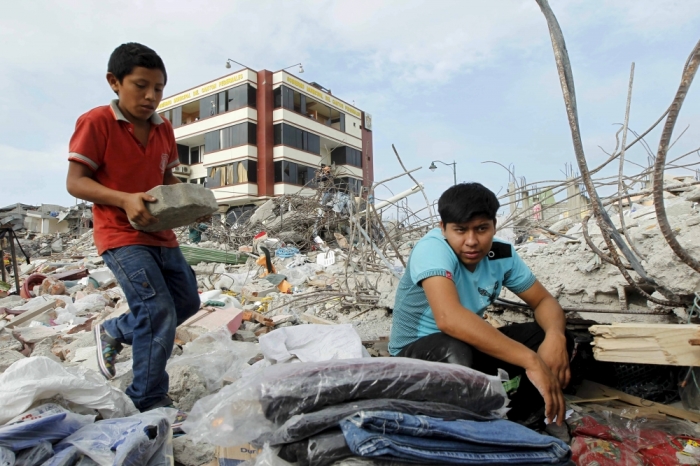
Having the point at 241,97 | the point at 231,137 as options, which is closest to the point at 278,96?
the point at 241,97

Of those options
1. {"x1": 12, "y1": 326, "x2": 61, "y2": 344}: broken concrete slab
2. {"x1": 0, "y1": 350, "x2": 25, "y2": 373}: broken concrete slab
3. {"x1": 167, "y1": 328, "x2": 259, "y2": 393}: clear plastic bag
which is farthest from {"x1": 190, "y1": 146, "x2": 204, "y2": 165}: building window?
{"x1": 167, "y1": 328, "x2": 259, "y2": 393}: clear plastic bag

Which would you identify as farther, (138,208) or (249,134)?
(249,134)

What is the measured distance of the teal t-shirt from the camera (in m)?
1.85

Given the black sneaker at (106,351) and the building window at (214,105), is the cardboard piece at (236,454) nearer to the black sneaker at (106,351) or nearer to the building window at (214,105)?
the black sneaker at (106,351)

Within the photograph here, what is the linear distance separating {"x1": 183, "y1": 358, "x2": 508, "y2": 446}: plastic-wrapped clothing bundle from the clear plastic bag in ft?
4.07

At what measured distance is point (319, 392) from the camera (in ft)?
3.70

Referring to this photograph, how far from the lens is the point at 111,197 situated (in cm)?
180

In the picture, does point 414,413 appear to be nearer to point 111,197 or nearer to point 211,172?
point 111,197

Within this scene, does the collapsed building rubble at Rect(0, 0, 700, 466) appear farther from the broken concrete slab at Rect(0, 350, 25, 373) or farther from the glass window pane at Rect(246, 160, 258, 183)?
the glass window pane at Rect(246, 160, 258, 183)

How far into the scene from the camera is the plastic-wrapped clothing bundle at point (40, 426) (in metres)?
1.26

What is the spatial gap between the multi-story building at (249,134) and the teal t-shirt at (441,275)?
21.4 meters

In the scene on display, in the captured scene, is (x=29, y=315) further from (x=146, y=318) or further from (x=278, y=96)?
(x=278, y=96)

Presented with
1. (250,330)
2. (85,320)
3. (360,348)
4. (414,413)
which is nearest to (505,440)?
(414,413)

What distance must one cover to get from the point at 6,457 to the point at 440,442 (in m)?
1.18
